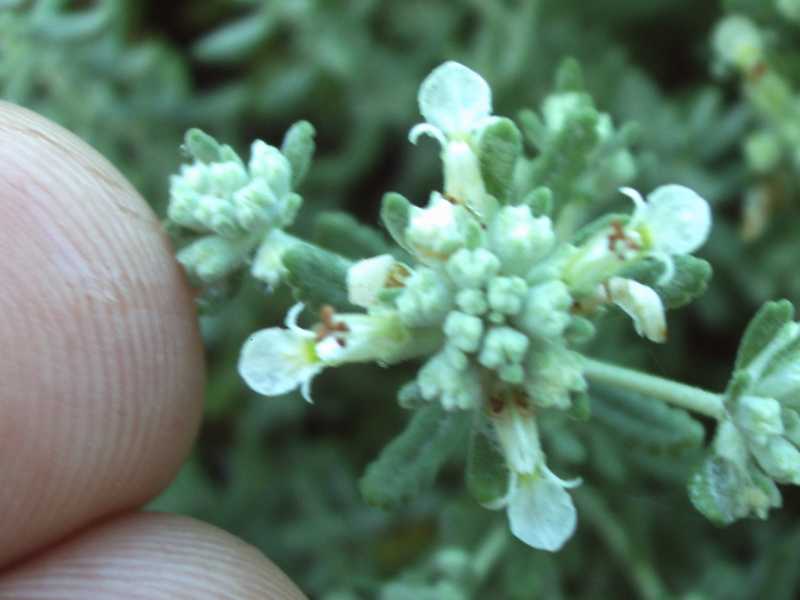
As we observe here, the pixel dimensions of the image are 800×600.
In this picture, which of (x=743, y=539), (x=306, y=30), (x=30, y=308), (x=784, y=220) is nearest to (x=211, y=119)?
(x=306, y=30)

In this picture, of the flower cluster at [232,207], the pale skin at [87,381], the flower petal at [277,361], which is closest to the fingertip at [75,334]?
the pale skin at [87,381]

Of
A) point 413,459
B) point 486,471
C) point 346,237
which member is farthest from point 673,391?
point 346,237

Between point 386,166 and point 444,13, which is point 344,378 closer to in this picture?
point 386,166

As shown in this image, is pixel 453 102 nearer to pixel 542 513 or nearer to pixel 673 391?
pixel 673 391

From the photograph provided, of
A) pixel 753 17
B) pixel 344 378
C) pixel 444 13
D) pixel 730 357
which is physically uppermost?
pixel 753 17

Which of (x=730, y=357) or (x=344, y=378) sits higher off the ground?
(x=730, y=357)

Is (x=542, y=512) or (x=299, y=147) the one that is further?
(x=299, y=147)

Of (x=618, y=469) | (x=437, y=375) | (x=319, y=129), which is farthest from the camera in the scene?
(x=319, y=129)

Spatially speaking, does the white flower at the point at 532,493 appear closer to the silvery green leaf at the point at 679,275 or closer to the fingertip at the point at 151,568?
the silvery green leaf at the point at 679,275
